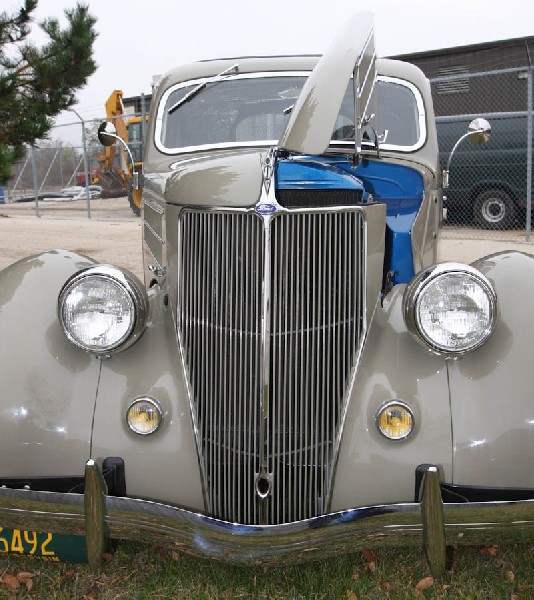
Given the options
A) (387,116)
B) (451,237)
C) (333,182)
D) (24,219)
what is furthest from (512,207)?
(24,219)

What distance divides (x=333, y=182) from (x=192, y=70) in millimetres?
1998

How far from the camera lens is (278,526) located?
6.79 feet

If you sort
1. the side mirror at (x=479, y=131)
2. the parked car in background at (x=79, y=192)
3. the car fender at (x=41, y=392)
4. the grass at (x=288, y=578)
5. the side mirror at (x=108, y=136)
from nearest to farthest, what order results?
the car fender at (x=41, y=392) → the grass at (x=288, y=578) → the side mirror at (x=479, y=131) → the side mirror at (x=108, y=136) → the parked car in background at (x=79, y=192)

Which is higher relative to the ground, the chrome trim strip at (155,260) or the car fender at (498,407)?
the chrome trim strip at (155,260)


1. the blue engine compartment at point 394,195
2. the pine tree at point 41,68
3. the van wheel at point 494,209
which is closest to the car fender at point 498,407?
the blue engine compartment at point 394,195

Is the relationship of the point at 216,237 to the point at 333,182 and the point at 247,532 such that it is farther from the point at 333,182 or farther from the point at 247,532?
the point at 247,532

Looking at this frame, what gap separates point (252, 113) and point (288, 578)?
95.0 inches

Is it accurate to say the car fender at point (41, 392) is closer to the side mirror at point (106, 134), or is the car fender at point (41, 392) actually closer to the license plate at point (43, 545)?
the license plate at point (43, 545)

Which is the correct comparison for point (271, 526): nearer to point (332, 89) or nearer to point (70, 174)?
point (332, 89)

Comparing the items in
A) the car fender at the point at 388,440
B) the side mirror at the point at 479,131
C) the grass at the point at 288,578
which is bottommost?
the grass at the point at 288,578

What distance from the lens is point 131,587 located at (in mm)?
2479

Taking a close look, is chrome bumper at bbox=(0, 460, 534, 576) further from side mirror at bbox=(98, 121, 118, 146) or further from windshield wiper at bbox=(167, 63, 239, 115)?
side mirror at bbox=(98, 121, 118, 146)

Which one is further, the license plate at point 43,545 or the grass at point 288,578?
the grass at point 288,578

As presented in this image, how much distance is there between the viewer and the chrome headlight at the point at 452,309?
2188mm
